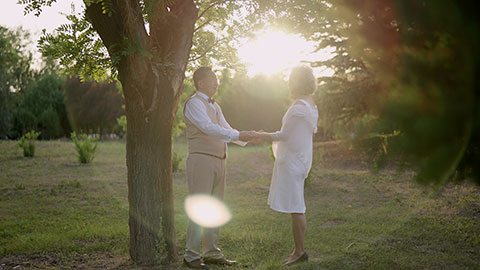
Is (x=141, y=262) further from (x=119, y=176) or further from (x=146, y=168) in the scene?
(x=119, y=176)

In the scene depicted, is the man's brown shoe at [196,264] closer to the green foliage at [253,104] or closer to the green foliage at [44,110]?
the green foliage at [253,104]

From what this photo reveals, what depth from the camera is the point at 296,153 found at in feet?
13.7

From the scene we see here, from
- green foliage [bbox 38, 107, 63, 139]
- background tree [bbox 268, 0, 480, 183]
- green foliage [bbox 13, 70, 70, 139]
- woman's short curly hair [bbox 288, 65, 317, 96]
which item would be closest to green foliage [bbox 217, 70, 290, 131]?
green foliage [bbox 38, 107, 63, 139]

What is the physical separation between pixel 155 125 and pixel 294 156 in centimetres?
142

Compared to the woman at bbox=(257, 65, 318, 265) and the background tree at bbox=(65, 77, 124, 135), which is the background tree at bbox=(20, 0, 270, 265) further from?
the background tree at bbox=(65, 77, 124, 135)

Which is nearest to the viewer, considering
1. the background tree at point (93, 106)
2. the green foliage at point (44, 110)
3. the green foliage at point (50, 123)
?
the green foliage at point (50, 123)

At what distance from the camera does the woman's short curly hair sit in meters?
4.15

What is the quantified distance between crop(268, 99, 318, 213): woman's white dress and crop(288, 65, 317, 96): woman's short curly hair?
11 centimetres

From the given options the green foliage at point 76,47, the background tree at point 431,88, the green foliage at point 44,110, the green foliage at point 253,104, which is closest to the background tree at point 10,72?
the green foliage at point 44,110

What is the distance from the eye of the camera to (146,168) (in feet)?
14.1

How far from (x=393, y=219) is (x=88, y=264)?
4.17m

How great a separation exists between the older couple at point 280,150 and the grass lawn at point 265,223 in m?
0.43

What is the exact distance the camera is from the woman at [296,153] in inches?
163

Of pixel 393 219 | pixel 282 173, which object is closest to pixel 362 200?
pixel 393 219
